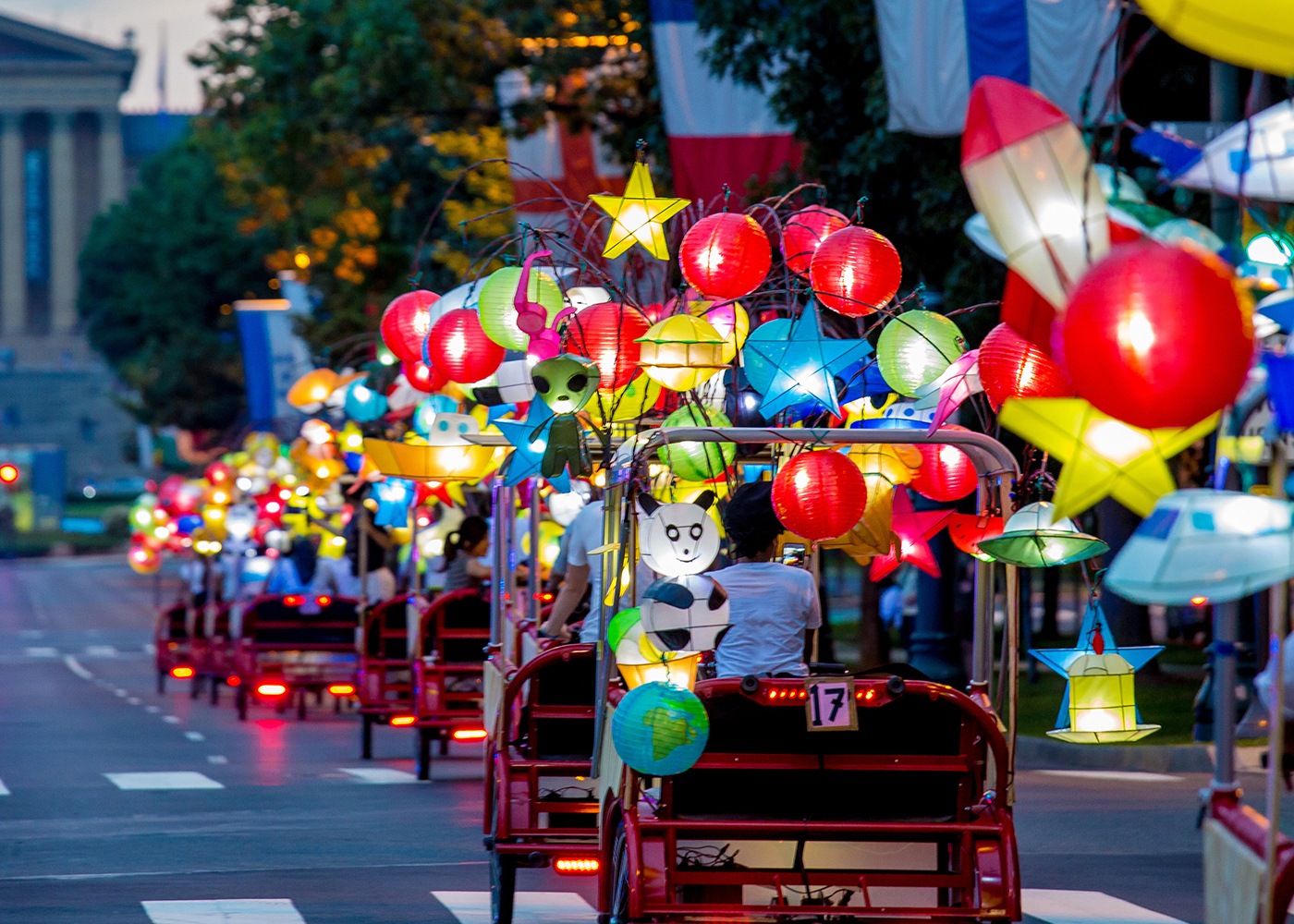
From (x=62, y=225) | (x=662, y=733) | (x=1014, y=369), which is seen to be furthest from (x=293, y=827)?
(x=62, y=225)

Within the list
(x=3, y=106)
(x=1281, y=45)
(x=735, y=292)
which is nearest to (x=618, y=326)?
(x=735, y=292)

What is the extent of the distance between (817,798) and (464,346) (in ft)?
11.4

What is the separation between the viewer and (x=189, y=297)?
2800 inches

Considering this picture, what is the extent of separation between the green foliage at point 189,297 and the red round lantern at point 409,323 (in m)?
52.9

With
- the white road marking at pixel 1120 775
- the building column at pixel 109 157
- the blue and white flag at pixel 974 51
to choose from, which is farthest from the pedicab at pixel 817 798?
the building column at pixel 109 157

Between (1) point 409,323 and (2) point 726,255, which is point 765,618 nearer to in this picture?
(2) point 726,255

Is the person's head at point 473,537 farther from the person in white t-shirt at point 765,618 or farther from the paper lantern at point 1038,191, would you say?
the paper lantern at point 1038,191

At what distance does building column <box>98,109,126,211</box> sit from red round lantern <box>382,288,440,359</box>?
112m

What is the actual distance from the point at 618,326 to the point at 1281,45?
496 cm

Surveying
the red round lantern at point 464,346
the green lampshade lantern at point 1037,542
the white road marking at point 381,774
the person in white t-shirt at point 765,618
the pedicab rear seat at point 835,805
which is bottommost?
the white road marking at point 381,774

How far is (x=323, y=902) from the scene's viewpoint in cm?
1016

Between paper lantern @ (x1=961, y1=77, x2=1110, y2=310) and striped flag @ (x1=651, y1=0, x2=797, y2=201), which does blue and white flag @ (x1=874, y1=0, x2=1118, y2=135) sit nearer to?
striped flag @ (x1=651, y1=0, x2=797, y2=201)

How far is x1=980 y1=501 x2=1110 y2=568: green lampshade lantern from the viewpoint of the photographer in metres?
7.64

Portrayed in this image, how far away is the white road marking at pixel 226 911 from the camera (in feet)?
31.5
